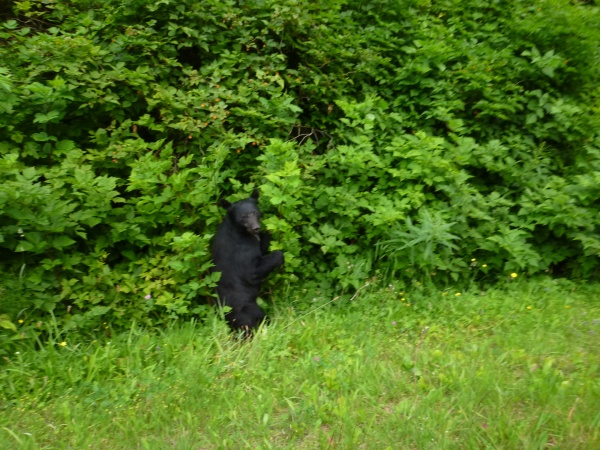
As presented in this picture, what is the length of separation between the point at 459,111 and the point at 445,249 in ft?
6.90

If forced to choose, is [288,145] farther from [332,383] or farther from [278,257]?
[332,383]

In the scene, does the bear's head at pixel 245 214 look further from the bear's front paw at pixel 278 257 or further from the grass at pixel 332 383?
the grass at pixel 332 383

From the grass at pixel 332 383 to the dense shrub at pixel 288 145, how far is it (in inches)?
23.3

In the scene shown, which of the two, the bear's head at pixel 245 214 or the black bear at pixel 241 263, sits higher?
the bear's head at pixel 245 214

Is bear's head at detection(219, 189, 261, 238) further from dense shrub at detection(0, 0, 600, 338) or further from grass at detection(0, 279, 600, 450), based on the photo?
grass at detection(0, 279, 600, 450)

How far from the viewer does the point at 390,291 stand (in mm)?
5516

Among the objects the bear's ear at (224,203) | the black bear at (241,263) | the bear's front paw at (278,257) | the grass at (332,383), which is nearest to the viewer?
the grass at (332,383)

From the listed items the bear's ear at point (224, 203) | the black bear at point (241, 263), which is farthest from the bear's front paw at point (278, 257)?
the bear's ear at point (224, 203)

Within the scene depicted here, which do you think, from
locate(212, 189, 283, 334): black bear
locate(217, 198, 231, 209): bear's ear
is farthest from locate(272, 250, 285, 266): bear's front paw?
locate(217, 198, 231, 209): bear's ear

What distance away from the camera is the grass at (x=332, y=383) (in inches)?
146

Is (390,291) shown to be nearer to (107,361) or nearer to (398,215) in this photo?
(398,215)

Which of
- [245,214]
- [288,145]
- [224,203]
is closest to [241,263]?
[245,214]

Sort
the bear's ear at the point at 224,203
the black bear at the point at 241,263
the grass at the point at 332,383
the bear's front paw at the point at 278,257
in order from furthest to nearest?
1. the bear's ear at the point at 224,203
2. the bear's front paw at the point at 278,257
3. the black bear at the point at 241,263
4. the grass at the point at 332,383

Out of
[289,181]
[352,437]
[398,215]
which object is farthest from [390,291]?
[352,437]
